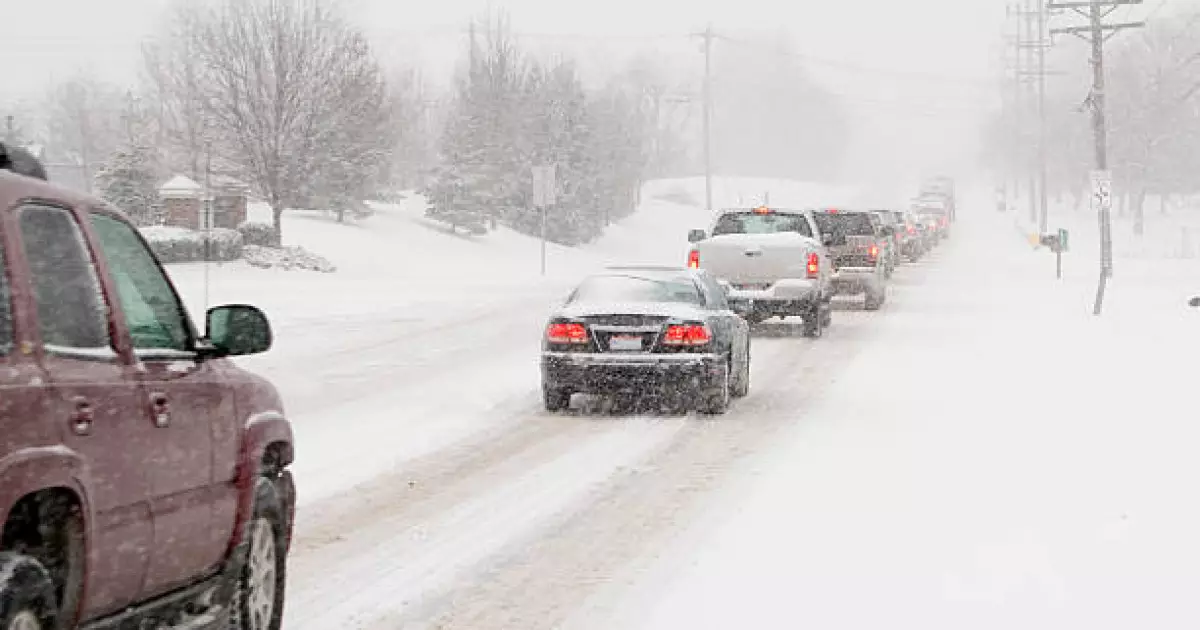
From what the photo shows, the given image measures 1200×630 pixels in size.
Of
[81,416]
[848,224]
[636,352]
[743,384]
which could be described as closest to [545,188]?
[848,224]

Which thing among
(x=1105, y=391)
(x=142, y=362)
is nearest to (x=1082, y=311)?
(x=1105, y=391)

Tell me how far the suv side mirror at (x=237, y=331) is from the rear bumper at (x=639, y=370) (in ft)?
34.2

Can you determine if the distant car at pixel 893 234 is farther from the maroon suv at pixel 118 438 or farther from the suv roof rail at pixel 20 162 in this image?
the suv roof rail at pixel 20 162

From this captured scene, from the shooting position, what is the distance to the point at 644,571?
Answer: 892 cm

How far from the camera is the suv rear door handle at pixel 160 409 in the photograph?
5379 mm

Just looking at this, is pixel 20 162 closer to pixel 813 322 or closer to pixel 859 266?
pixel 813 322

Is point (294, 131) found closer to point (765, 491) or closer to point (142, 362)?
point (765, 491)

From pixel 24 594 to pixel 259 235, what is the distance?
43016 mm

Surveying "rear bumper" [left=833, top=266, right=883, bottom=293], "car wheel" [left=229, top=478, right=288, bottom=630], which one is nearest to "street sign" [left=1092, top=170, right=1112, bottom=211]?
"rear bumper" [left=833, top=266, right=883, bottom=293]

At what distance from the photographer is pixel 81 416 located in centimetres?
477

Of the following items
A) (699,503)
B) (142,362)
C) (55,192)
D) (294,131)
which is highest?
(294,131)

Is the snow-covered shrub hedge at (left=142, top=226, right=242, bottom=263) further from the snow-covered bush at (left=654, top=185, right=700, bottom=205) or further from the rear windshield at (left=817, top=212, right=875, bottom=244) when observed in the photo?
the snow-covered bush at (left=654, top=185, right=700, bottom=205)

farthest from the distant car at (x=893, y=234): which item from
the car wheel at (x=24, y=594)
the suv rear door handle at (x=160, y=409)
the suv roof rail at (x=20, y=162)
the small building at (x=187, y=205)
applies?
the car wheel at (x=24, y=594)

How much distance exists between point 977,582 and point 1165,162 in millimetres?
108146
